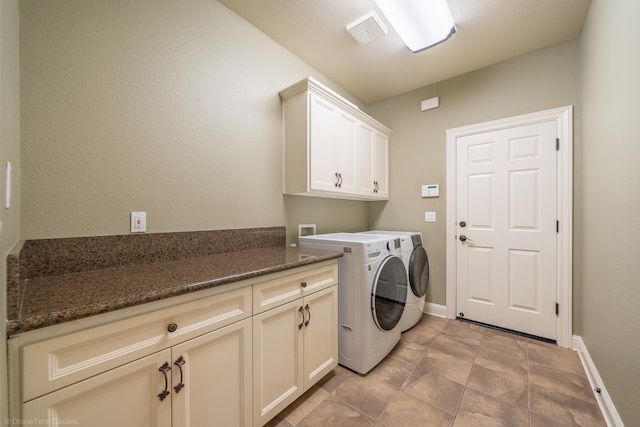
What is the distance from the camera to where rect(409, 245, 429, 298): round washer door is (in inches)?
89.8

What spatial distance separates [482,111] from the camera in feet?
8.02

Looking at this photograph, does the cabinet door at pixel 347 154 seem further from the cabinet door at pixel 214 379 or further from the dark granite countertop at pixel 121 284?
the cabinet door at pixel 214 379

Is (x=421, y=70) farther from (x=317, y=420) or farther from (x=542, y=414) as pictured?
(x=317, y=420)

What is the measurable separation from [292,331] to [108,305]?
0.88 metres

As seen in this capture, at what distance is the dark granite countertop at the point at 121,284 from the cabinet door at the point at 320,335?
0.29 metres

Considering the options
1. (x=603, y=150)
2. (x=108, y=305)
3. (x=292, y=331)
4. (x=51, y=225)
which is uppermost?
(x=603, y=150)

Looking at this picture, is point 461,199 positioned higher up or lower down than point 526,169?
lower down

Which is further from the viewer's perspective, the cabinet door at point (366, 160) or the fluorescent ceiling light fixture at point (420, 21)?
the cabinet door at point (366, 160)

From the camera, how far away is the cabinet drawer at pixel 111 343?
670mm

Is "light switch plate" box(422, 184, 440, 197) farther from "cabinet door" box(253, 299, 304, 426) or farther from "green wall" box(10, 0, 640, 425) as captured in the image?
"cabinet door" box(253, 299, 304, 426)

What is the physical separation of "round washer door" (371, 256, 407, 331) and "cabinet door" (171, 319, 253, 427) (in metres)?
0.92

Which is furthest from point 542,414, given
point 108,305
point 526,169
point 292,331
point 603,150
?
point 108,305

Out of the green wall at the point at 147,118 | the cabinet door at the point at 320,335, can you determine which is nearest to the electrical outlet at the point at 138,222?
the green wall at the point at 147,118

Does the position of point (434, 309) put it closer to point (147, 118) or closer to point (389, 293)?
point (389, 293)
